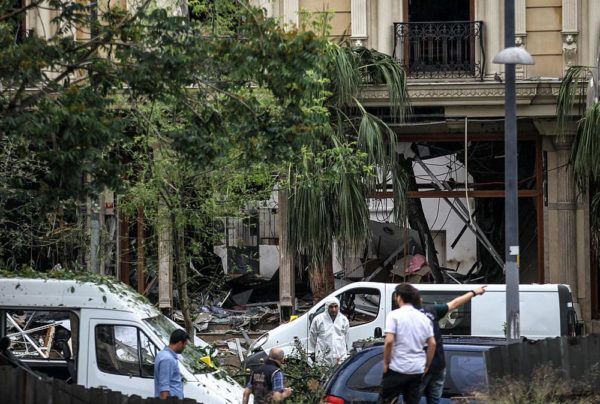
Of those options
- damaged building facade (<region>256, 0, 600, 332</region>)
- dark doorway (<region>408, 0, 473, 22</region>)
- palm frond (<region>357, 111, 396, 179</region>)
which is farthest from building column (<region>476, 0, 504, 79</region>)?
palm frond (<region>357, 111, 396, 179</region>)

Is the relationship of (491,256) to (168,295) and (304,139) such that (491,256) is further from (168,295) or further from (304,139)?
(304,139)

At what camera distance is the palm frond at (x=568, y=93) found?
22828 millimetres

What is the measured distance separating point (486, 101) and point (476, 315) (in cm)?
542

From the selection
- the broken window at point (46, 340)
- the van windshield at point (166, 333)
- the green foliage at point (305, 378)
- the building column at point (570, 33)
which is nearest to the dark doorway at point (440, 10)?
Answer: the building column at point (570, 33)

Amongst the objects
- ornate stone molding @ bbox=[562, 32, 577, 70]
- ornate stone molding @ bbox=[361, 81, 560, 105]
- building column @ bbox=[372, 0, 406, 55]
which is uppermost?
building column @ bbox=[372, 0, 406, 55]

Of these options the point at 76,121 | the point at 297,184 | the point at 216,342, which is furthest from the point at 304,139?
the point at 216,342

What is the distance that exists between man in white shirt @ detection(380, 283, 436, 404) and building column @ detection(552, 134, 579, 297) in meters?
13.3

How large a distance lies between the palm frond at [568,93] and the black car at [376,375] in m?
10.8

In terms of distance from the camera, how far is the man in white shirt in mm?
11305

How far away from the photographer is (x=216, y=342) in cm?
2391

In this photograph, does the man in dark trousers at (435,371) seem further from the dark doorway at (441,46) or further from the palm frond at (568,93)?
the dark doorway at (441,46)

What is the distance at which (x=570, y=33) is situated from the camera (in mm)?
23859

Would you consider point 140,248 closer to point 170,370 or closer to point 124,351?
point 124,351

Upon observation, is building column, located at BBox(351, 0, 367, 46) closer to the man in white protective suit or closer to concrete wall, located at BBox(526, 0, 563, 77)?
concrete wall, located at BBox(526, 0, 563, 77)
